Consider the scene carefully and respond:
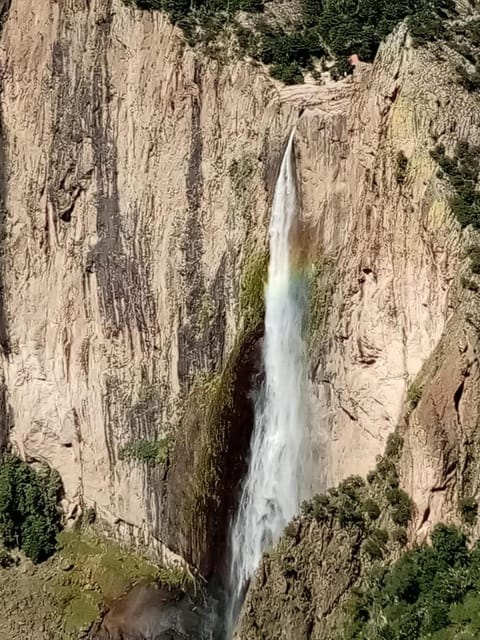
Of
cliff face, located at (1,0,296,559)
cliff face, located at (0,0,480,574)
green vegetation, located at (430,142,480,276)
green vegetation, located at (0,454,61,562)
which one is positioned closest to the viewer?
green vegetation, located at (430,142,480,276)

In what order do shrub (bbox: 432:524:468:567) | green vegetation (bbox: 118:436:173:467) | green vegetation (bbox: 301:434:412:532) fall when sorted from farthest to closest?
green vegetation (bbox: 118:436:173:467)
green vegetation (bbox: 301:434:412:532)
shrub (bbox: 432:524:468:567)

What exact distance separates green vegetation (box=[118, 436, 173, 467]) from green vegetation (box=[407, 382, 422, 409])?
8.29 m

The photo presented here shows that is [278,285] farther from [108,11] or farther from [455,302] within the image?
[108,11]

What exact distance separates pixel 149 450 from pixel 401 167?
35.4 feet

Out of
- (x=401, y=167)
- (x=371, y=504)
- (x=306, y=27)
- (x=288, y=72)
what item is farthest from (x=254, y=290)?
(x=306, y=27)

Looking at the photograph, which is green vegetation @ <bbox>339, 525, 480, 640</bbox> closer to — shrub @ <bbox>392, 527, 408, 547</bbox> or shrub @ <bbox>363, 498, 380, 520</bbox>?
shrub @ <bbox>392, 527, 408, 547</bbox>

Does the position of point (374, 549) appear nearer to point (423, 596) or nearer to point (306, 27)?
point (423, 596)

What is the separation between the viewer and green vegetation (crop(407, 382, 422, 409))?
18156 millimetres

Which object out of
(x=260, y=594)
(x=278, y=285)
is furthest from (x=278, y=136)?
(x=260, y=594)

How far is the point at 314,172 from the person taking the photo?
70.2ft

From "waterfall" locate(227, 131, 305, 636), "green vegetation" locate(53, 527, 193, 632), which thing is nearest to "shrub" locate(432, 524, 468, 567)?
"waterfall" locate(227, 131, 305, 636)

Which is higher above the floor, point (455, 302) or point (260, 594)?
point (455, 302)

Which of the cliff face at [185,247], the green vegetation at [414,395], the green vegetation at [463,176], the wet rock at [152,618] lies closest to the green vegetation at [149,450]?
the cliff face at [185,247]

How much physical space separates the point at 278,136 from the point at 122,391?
8559 mm
